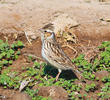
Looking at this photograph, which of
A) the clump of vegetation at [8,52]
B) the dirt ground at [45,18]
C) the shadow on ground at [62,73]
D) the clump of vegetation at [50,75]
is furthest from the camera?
the dirt ground at [45,18]

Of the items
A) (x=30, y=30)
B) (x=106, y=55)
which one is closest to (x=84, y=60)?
(x=106, y=55)

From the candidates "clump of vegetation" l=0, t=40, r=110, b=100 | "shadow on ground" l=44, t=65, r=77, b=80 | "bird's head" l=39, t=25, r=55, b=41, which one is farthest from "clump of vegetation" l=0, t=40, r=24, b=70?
"bird's head" l=39, t=25, r=55, b=41

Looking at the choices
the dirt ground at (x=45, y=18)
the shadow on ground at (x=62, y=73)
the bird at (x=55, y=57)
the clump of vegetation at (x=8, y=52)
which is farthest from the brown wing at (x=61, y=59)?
the dirt ground at (x=45, y=18)

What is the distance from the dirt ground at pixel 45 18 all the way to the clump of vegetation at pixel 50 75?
489 mm

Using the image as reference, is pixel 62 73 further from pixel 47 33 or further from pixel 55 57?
pixel 47 33

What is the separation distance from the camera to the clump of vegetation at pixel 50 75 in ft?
27.7

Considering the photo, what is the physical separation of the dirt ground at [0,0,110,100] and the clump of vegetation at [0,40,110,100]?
489 mm

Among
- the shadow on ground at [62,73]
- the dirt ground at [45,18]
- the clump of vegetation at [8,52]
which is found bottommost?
the shadow on ground at [62,73]

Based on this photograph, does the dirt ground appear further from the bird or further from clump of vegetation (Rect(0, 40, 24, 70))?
the bird

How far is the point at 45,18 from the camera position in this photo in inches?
431

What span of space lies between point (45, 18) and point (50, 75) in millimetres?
2276

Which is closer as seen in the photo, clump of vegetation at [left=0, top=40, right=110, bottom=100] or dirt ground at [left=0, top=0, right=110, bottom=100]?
clump of vegetation at [left=0, top=40, right=110, bottom=100]

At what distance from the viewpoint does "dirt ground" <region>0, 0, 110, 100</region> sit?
10781 millimetres

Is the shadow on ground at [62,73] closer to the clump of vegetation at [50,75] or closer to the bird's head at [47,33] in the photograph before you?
the clump of vegetation at [50,75]
